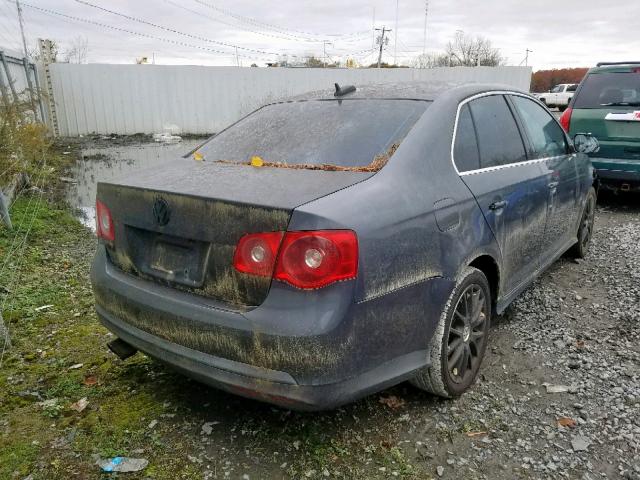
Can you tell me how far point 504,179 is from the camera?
3031mm

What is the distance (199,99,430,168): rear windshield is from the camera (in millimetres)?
2533

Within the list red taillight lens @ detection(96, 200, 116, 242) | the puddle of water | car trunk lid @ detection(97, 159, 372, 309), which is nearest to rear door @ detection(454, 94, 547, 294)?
car trunk lid @ detection(97, 159, 372, 309)

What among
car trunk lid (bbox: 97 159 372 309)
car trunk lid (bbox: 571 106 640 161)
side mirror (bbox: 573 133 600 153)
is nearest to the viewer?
car trunk lid (bbox: 97 159 372 309)

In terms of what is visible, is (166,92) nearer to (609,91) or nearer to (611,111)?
(609,91)

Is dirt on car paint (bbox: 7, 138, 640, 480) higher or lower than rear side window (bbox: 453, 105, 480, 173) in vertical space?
lower

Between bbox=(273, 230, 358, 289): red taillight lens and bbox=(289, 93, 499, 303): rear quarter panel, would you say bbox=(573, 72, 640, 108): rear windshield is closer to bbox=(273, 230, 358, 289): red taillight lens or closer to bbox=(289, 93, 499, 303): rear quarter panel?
bbox=(289, 93, 499, 303): rear quarter panel

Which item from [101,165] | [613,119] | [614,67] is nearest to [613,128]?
[613,119]

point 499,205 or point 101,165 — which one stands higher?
point 499,205

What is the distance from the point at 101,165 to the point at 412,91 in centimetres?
979

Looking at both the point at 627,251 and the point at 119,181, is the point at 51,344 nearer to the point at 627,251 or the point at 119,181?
the point at 119,181

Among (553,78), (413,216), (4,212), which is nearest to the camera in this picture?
(413,216)

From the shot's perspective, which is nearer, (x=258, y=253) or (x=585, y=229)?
(x=258, y=253)

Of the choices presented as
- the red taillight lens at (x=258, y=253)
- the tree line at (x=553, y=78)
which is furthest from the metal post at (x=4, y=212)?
the tree line at (x=553, y=78)

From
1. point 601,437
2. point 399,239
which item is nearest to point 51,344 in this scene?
point 399,239
